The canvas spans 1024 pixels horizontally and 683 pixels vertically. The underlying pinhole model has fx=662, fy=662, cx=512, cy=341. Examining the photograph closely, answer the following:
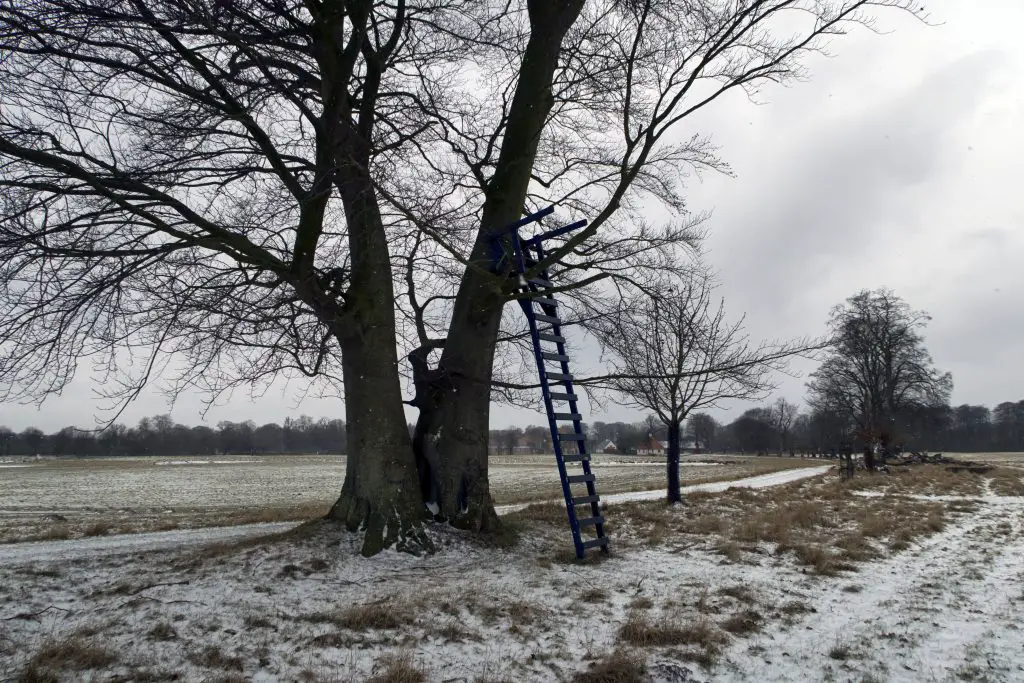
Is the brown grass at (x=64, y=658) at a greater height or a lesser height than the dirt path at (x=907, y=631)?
greater

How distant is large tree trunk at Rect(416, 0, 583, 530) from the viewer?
8078 mm

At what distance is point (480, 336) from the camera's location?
8.26 meters

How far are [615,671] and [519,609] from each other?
137cm

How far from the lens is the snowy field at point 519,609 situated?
400 centimetres

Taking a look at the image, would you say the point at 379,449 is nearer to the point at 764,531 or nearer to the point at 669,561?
the point at 669,561

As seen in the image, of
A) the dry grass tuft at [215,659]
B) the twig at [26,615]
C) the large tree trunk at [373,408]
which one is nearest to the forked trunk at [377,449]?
the large tree trunk at [373,408]

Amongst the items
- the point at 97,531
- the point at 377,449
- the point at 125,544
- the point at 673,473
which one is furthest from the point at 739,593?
the point at 97,531

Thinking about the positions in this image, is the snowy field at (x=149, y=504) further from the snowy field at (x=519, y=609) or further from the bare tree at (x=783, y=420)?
the bare tree at (x=783, y=420)

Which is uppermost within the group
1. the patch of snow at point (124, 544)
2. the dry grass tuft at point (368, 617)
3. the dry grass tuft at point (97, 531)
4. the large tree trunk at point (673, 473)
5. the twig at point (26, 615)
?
the large tree trunk at point (673, 473)

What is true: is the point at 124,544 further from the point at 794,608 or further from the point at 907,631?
the point at 907,631

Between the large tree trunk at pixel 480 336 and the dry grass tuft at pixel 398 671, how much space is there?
3.89m

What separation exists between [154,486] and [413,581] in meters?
25.9

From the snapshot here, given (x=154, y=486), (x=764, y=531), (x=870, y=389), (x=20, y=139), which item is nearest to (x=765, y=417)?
(x=870, y=389)

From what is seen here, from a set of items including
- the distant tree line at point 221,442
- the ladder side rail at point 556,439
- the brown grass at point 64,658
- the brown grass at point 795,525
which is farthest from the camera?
the distant tree line at point 221,442
